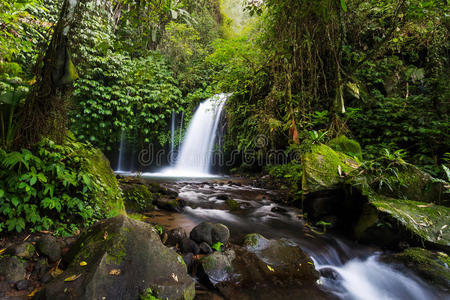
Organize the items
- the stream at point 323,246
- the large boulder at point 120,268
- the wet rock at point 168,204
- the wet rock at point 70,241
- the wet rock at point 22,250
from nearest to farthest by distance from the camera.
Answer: the large boulder at point 120,268
the wet rock at point 22,250
the wet rock at point 70,241
the stream at point 323,246
the wet rock at point 168,204

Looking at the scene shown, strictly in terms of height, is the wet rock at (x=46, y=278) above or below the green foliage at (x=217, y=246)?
above

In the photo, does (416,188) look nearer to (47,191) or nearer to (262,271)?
(262,271)

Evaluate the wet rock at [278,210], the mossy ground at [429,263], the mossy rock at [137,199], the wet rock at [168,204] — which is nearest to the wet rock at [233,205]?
the wet rock at [278,210]

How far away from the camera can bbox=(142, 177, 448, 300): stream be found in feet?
7.70

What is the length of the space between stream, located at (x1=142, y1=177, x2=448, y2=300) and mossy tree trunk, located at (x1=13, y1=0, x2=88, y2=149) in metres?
2.03

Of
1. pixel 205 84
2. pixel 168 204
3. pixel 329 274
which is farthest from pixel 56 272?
pixel 205 84

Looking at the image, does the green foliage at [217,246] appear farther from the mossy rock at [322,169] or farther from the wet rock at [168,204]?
the mossy rock at [322,169]

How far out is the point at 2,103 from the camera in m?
2.44

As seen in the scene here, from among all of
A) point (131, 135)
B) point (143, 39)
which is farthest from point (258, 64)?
point (131, 135)

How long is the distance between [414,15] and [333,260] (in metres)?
5.31

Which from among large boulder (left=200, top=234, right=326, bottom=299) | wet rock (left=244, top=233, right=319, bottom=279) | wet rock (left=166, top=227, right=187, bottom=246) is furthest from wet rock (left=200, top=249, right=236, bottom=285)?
wet rock (left=166, top=227, right=187, bottom=246)

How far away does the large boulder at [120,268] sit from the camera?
1519 millimetres

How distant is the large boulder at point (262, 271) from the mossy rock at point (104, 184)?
59.8 inches

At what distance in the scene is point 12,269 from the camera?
1.73 m
